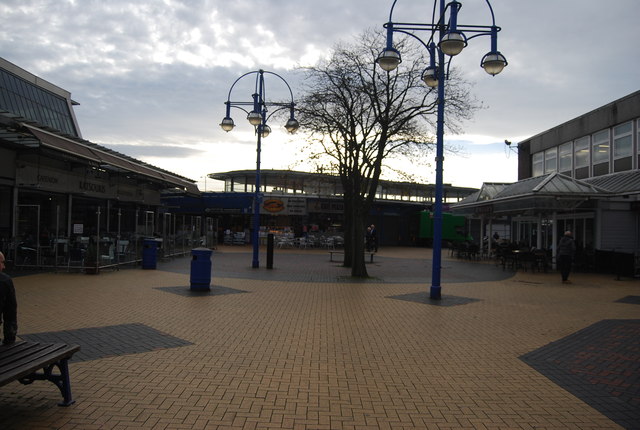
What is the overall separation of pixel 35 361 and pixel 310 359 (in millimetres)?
3241

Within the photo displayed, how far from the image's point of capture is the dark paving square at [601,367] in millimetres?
5148

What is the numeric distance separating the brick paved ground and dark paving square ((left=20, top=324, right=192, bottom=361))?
38 millimetres

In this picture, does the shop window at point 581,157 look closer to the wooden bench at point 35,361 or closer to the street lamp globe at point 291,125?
the street lamp globe at point 291,125

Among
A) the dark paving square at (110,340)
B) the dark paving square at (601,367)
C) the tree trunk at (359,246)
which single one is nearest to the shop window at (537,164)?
the tree trunk at (359,246)

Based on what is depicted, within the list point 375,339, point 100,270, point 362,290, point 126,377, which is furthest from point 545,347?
point 100,270

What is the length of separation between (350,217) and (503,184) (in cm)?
1174

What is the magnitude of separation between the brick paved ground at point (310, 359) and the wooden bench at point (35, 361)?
226mm

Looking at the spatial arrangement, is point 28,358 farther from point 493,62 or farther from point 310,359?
point 493,62

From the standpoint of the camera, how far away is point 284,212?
4209 centimetres

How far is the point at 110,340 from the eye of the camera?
708 cm

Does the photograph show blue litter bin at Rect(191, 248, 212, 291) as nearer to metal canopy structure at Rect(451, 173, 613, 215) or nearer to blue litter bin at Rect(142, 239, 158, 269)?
blue litter bin at Rect(142, 239, 158, 269)

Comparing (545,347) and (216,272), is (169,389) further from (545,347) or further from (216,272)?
(216,272)

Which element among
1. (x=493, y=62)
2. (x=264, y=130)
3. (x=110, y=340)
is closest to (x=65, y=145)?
(x=264, y=130)

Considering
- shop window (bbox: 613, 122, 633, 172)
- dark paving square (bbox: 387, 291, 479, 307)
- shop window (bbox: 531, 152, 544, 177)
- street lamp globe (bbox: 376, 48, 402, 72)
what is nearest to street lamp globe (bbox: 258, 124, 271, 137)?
street lamp globe (bbox: 376, 48, 402, 72)
